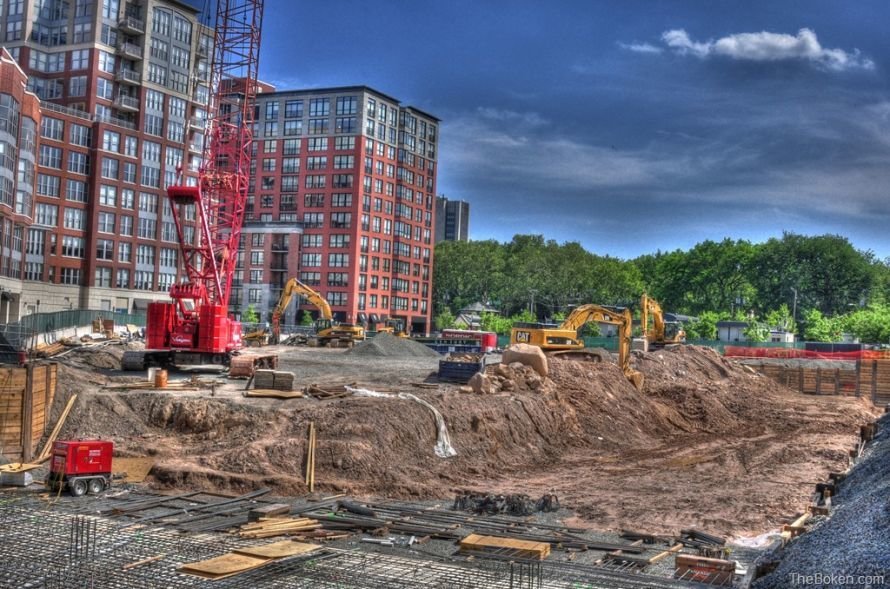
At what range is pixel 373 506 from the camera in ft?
74.2

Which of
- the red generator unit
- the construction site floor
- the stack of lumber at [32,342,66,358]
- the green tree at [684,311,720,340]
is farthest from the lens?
the green tree at [684,311,720,340]

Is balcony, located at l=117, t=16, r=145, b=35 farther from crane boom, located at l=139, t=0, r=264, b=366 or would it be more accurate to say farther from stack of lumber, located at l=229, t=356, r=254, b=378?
stack of lumber, located at l=229, t=356, r=254, b=378

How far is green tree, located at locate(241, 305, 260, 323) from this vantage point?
4345 inches

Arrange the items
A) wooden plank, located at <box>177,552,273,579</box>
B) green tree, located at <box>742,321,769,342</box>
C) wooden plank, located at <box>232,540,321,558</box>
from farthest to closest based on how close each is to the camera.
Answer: green tree, located at <box>742,321,769,342</box>, wooden plank, located at <box>232,540,321,558</box>, wooden plank, located at <box>177,552,273,579</box>

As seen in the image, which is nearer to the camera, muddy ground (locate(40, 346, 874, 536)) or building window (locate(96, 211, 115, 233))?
muddy ground (locate(40, 346, 874, 536))

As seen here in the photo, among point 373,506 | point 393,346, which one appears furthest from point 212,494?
point 393,346

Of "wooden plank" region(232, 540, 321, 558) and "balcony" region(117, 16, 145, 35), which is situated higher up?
"balcony" region(117, 16, 145, 35)

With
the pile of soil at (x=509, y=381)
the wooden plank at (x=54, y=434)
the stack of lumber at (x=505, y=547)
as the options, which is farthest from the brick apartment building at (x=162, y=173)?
the stack of lumber at (x=505, y=547)

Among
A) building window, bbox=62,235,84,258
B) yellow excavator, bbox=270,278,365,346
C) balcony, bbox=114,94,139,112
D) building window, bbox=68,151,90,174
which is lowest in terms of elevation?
yellow excavator, bbox=270,278,365,346

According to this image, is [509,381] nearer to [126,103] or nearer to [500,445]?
[500,445]

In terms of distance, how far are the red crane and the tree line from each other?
7220 centimetres

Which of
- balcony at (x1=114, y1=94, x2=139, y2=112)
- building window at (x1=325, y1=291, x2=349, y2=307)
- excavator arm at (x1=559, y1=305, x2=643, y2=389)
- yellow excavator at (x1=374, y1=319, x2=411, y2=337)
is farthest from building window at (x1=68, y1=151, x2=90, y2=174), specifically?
excavator arm at (x1=559, y1=305, x2=643, y2=389)

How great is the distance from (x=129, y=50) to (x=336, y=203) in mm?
33195

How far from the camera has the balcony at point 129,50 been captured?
87188 millimetres
